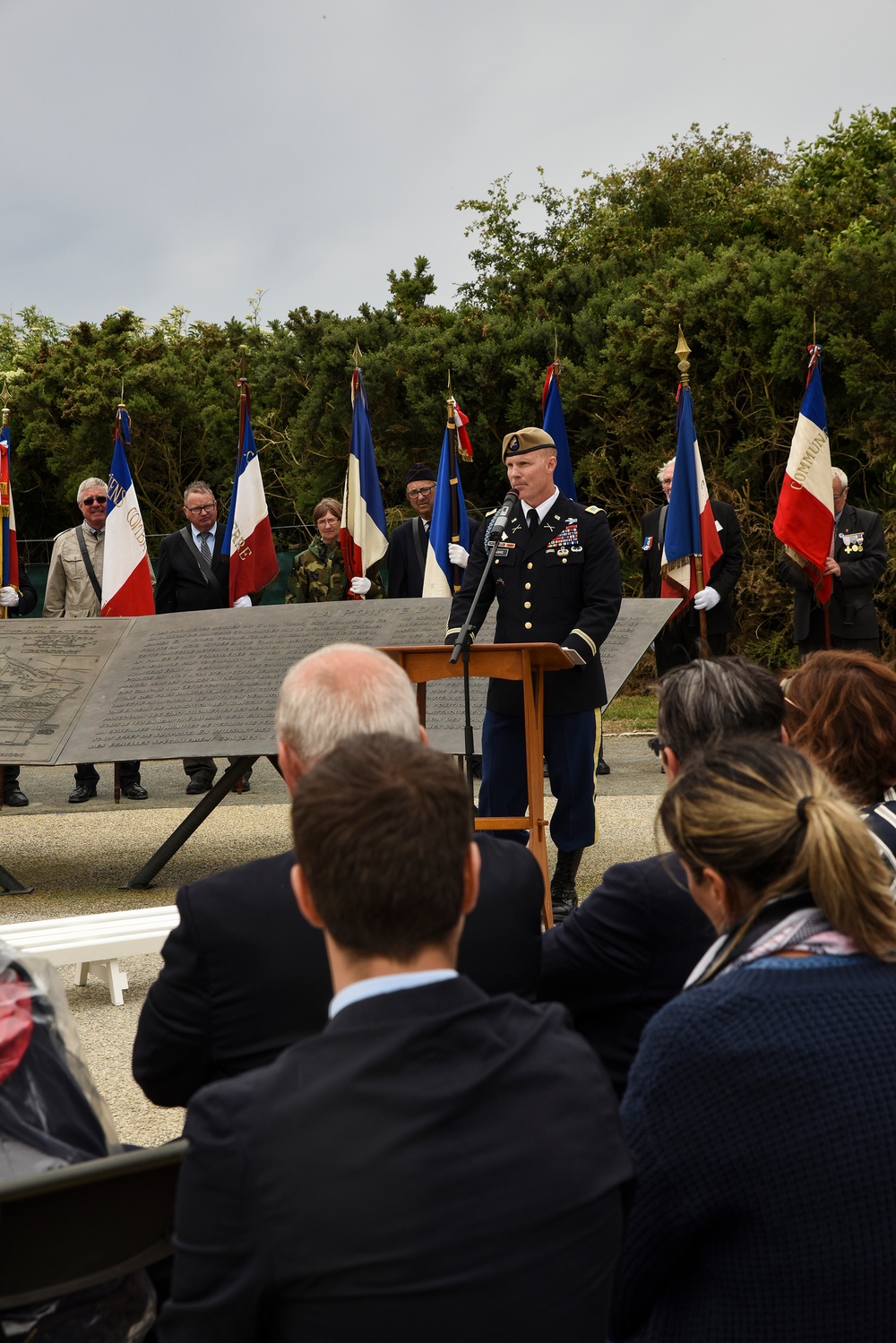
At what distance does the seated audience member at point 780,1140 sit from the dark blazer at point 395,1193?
0.58ft

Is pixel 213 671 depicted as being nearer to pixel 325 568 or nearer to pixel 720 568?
pixel 325 568

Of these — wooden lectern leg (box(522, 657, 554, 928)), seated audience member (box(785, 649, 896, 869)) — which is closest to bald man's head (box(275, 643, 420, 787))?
seated audience member (box(785, 649, 896, 869))

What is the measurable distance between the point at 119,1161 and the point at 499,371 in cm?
1461

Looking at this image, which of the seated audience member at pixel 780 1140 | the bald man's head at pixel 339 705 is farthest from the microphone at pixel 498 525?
the seated audience member at pixel 780 1140

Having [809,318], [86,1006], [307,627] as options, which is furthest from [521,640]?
[809,318]

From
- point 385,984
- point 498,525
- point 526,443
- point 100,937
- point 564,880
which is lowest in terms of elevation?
point 564,880

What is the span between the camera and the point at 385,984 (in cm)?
124

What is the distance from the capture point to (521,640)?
18.5 feet

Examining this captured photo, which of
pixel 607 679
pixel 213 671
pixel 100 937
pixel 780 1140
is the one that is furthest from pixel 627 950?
pixel 213 671

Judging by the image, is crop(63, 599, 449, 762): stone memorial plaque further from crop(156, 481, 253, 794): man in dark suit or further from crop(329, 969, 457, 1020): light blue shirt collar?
crop(329, 969, 457, 1020): light blue shirt collar

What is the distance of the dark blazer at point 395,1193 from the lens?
1.13 metres

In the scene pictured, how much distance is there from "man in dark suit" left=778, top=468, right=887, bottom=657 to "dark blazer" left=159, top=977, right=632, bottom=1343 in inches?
298

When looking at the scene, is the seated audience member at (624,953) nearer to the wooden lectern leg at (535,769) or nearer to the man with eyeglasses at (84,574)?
Answer: the wooden lectern leg at (535,769)

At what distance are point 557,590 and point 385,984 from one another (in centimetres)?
440
